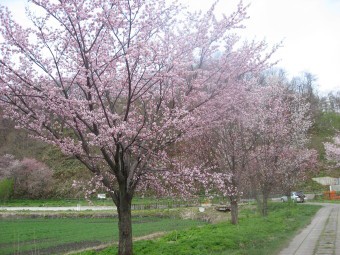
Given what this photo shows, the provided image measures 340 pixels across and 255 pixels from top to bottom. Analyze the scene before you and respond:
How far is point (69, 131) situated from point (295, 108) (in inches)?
1104

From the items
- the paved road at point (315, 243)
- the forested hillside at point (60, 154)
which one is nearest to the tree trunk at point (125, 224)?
the paved road at point (315, 243)

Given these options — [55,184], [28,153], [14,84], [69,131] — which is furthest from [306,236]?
[28,153]

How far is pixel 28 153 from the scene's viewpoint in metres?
72.6

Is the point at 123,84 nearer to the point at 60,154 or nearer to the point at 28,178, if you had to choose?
the point at 60,154

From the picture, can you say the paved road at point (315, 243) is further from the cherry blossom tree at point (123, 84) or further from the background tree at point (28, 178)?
the background tree at point (28, 178)

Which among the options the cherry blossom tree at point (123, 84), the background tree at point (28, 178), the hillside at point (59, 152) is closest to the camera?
the cherry blossom tree at point (123, 84)

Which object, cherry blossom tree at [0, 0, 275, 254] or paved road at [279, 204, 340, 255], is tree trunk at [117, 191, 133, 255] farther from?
paved road at [279, 204, 340, 255]

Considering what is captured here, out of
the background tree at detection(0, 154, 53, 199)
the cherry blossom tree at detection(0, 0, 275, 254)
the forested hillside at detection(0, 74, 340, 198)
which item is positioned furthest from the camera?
the forested hillside at detection(0, 74, 340, 198)

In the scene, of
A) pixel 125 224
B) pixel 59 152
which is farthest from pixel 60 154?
pixel 125 224

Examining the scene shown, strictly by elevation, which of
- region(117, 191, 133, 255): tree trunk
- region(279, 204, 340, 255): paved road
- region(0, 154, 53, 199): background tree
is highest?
region(0, 154, 53, 199): background tree

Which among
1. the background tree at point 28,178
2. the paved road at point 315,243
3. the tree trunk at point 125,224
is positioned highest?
the background tree at point 28,178

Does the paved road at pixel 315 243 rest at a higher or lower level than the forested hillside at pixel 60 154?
lower

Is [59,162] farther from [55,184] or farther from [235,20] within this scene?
[235,20]

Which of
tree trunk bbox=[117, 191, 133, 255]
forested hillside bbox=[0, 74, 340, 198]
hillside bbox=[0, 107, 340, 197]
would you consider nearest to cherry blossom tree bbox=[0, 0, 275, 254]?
tree trunk bbox=[117, 191, 133, 255]
